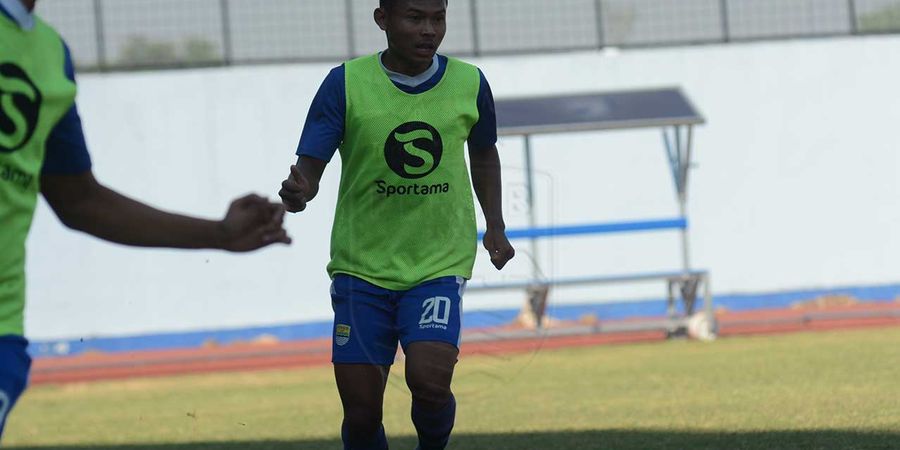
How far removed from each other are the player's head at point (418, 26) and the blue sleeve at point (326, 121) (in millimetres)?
261

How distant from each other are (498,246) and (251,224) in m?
2.83

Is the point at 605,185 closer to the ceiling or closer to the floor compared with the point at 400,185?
closer to the floor

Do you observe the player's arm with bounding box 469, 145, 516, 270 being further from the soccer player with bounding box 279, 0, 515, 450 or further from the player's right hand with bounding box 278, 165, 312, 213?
the player's right hand with bounding box 278, 165, 312, 213

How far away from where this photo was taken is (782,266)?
2033cm

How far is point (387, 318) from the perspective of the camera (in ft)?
18.2

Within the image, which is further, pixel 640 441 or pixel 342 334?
pixel 640 441

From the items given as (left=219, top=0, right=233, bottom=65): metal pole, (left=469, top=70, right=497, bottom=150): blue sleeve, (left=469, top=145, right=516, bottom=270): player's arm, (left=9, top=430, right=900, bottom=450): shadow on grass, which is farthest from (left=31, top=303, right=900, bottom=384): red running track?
(left=469, top=70, right=497, bottom=150): blue sleeve

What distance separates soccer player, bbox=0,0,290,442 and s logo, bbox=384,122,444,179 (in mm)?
2087

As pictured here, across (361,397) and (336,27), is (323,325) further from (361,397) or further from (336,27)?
(361,397)

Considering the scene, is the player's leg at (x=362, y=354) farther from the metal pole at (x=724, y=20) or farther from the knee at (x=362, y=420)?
the metal pole at (x=724, y=20)

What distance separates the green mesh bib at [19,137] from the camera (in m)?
3.17

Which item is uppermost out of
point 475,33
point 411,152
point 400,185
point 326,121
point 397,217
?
point 475,33

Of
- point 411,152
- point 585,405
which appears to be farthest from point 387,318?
point 585,405

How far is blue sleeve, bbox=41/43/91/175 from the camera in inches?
134
